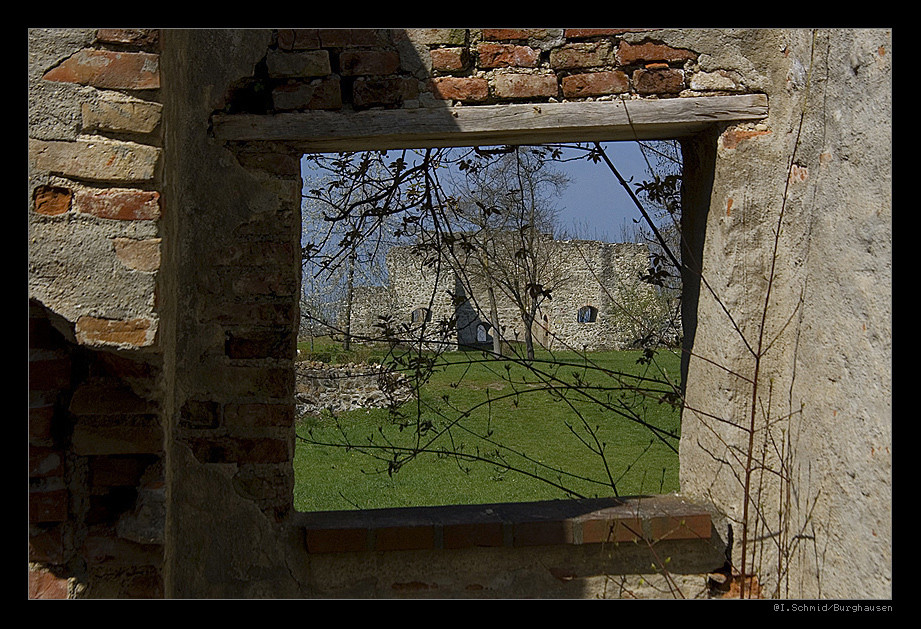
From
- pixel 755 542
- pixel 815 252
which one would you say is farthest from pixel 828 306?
pixel 755 542

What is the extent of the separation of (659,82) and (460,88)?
0.70 meters

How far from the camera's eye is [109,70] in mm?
1886

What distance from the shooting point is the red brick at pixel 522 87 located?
8.49ft

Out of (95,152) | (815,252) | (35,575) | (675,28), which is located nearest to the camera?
(95,152)

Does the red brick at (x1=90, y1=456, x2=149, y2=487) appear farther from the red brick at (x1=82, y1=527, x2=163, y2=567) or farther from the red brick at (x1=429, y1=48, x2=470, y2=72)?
the red brick at (x1=429, y1=48, x2=470, y2=72)

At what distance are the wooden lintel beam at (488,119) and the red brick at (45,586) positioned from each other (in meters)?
1.51

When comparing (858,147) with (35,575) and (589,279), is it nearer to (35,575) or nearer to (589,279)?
(35,575)

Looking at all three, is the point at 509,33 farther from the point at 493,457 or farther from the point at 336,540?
the point at 493,457

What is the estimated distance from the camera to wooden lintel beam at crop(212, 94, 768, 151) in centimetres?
254

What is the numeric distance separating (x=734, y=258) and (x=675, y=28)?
0.84 m

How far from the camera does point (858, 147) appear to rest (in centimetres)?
208

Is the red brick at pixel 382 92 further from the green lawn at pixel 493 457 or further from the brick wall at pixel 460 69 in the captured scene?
the green lawn at pixel 493 457

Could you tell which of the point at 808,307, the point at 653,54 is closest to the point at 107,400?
the point at 653,54

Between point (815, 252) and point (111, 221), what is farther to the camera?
point (815, 252)
